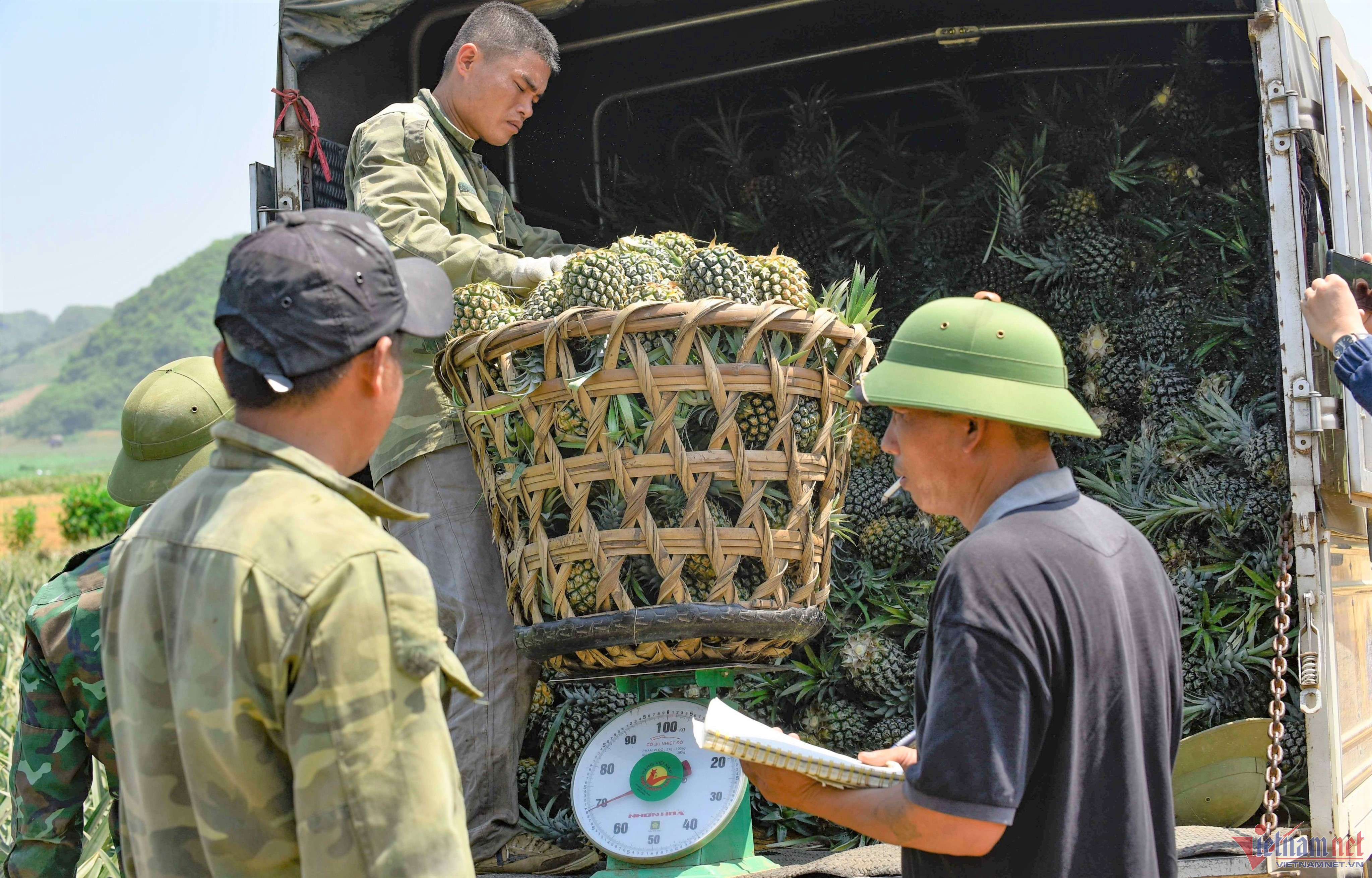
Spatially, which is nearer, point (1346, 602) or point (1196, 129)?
point (1346, 602)

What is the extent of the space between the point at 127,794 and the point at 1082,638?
128 cm

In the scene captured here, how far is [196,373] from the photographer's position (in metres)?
2.71

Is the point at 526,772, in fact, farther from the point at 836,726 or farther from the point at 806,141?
the point at 806,141

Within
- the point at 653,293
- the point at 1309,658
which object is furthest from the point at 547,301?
the point at 1309,658

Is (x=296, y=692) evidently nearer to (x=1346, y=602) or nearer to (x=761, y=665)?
(x=761, y=665)

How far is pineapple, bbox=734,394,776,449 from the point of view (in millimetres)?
2553

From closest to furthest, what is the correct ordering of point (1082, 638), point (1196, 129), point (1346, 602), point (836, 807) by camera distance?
point (1082, 638) < point (836, 807) < point (1346, 602) < point (1196, 129)

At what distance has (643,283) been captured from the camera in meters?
2.66

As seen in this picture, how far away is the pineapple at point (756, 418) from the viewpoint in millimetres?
2553

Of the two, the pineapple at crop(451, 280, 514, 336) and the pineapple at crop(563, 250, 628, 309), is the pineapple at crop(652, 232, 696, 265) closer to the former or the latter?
the pineapple at crop(563, 250, 628, 309)

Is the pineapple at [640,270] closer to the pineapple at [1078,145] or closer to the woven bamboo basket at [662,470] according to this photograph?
the woven bamboo basket at [662,470]

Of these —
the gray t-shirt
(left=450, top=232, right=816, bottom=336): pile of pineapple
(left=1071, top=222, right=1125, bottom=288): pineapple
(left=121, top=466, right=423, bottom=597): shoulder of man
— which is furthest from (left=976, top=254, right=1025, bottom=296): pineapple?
(left=121, top=466, right=423, bottom=597): shoulder of man

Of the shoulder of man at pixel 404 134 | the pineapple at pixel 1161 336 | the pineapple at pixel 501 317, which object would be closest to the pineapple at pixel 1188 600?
the pineapple at pixel 1161 336

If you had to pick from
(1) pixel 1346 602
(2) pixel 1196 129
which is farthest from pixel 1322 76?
(1) pixel 1346 602
